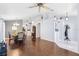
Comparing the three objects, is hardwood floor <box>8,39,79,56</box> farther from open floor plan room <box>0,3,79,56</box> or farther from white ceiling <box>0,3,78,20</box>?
white ceiling <box>0,3,78,20</box>

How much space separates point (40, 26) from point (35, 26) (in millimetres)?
93

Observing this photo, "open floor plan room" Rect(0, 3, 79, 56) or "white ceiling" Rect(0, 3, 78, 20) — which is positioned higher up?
"white ceiling" Rect(0, 3, 78, 20)

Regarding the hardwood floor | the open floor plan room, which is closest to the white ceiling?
the open floor plan room

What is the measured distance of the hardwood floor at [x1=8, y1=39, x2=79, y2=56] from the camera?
1.96 metres

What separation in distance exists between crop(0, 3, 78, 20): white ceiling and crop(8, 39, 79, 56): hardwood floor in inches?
19.7

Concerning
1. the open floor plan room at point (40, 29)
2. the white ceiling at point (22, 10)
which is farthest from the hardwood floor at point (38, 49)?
the white ceiling at point (22, 10)

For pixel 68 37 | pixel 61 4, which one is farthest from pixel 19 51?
pixel 61 4

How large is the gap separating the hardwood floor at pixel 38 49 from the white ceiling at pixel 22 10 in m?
0.50

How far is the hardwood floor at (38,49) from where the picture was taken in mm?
1958

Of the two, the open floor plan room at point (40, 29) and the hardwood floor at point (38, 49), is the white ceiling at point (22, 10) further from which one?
the hardwood floor at point (38, 49)

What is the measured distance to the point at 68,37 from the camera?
1.94 m

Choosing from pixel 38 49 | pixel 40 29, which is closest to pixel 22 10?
pixel 40 29

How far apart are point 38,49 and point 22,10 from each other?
771 mm

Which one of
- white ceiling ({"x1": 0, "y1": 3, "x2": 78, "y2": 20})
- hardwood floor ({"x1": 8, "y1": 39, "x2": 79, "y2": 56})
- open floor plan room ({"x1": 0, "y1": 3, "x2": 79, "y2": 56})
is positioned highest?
white ceiling ({"x1": 0, "y1": 3, "x2": 78, "y2": 20})
